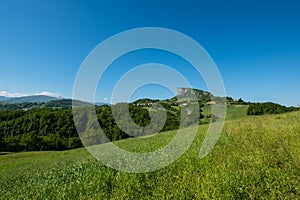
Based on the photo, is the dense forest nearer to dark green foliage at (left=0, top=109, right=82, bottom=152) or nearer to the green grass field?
dark green foliage at (left=0, top=109, right=82, bottom=152)

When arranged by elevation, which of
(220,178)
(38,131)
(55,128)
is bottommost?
(38,131)

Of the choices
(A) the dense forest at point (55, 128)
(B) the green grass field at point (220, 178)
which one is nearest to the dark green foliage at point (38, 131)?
(A) the dense forest at point (55, 128)

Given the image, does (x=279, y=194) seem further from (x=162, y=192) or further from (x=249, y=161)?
(x=162, y=192)

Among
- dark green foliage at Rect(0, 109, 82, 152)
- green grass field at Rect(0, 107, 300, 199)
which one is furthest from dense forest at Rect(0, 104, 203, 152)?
green grass field at Rect(0, 107, 300, 199)

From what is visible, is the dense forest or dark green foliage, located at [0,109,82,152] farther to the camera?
dark green foliage, located at [0,109,82,152]

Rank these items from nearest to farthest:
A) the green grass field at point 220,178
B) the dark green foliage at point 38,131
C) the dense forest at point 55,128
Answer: the green grass field at point 220,178
the dense forest at point 55,128
the dark green foliage at point 38,131

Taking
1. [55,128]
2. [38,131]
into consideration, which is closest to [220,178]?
[55,128]

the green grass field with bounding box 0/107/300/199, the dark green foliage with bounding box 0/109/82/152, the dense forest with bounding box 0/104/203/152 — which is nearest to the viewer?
the green grass field with bounding box 0/107/300/199

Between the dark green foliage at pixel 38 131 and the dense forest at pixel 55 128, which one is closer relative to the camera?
the dense forest at pixel 55 128

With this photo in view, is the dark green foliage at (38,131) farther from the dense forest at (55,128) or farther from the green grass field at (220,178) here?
the green grass field at (220,178)

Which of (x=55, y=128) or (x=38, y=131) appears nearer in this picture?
(x=55, y=128)

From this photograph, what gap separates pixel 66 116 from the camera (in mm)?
117625

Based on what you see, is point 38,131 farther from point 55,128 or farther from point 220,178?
point 220,178

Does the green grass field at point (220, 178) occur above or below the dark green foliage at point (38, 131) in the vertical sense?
above
